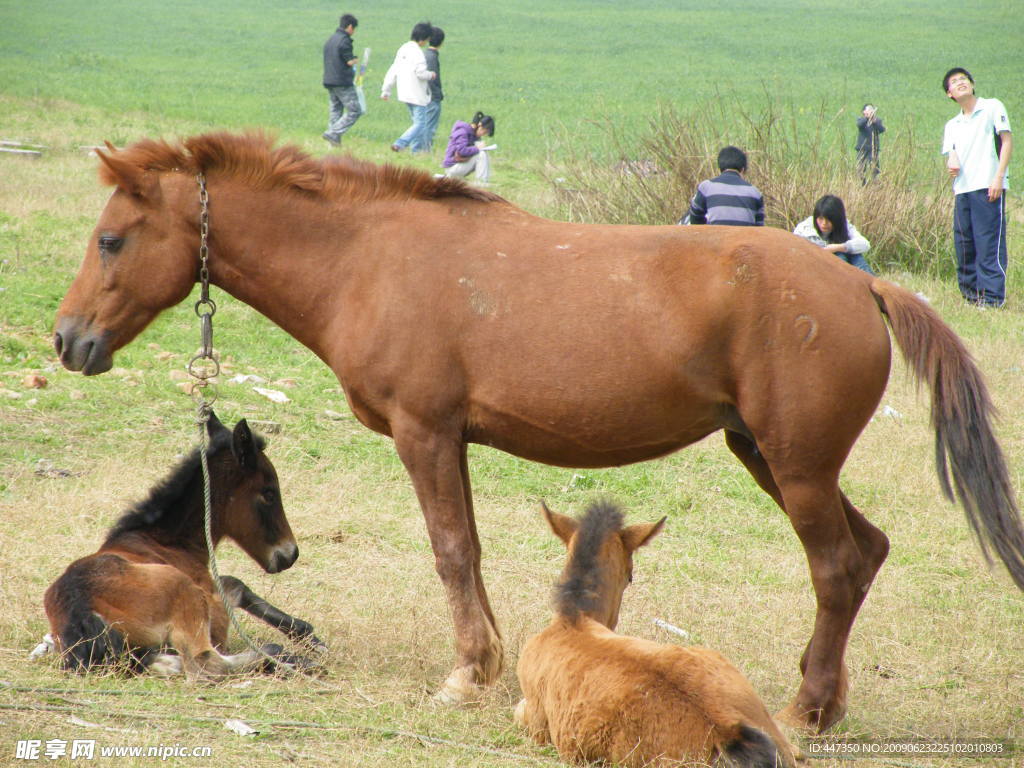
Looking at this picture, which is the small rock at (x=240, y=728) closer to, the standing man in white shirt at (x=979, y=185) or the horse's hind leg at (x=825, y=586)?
the horse's hind leg at (x=825, y=586)

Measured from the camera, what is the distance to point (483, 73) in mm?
37656

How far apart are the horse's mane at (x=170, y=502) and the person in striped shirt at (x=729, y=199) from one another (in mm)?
5480

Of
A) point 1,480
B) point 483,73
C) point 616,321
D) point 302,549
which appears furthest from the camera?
point 483,73

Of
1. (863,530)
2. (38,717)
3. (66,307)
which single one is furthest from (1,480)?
(863,530)

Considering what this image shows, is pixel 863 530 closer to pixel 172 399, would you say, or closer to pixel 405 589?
pixel 405 589

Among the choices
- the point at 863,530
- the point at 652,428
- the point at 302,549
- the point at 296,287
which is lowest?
the point at 302,549

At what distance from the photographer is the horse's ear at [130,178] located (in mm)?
4738

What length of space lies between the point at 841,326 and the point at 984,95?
29.7 meters

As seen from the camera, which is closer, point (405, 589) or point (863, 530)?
point (863, 530)

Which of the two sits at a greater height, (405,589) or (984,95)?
(984,95)

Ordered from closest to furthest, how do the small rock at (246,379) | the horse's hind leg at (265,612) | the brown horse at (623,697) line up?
the brown horse at (623,697)
the horse's hind leg at (265,612)
the small rock at (246,379)

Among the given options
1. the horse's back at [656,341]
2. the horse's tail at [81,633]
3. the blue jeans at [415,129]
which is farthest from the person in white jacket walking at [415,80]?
the horse's tail at [81,633]

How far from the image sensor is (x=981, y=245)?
474 inches

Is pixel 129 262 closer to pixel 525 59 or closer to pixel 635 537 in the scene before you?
pixel 635 537
